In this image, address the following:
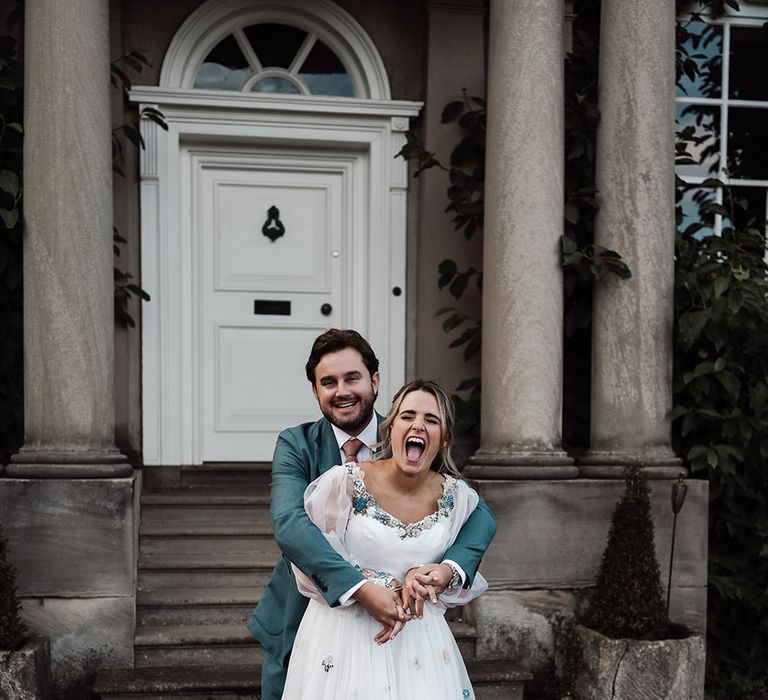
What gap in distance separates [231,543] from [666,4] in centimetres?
377

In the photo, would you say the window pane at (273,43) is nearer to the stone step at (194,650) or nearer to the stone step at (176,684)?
the stone step at (194,650)

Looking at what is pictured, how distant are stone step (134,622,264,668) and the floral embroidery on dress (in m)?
2.43

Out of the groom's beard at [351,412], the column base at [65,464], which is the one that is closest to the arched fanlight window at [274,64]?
the column base at [65,464]

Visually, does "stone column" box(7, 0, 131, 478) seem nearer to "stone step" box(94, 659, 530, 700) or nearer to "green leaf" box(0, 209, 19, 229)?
"green leaf" box(0, 209, 19, 229)

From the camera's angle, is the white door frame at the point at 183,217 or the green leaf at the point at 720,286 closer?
the green leaf at the point at 720,286

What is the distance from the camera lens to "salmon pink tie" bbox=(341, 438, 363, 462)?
10.6ft

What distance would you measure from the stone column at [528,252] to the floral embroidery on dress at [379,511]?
247cm

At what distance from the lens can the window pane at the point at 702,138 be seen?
7.15 m

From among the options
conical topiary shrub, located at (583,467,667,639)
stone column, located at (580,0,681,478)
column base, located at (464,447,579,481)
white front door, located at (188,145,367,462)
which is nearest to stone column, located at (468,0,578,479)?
column base, located at (464,447,579,481)

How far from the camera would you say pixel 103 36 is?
5.26 m

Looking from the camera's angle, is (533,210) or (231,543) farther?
(231,543)

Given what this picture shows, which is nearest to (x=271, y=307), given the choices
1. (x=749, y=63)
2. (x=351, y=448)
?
(x=351, y=448)

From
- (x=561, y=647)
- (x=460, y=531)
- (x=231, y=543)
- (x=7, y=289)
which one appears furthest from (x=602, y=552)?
(x=7, y=289)

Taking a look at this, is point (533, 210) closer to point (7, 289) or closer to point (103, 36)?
point (103, 36)
